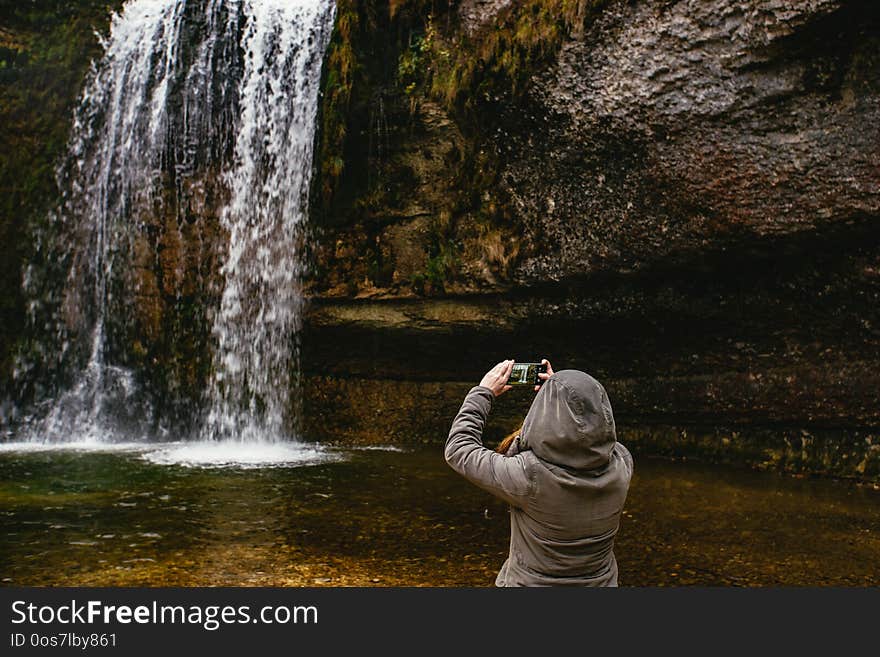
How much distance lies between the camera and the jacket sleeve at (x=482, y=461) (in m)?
2.41

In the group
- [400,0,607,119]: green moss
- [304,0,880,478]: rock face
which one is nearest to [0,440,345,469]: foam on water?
[304,0,880,478]: rock face

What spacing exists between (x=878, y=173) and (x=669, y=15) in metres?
2.45

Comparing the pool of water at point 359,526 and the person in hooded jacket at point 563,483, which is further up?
the person in hooded jacket at point 563,483

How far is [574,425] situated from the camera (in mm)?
2326

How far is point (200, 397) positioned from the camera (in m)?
10.1

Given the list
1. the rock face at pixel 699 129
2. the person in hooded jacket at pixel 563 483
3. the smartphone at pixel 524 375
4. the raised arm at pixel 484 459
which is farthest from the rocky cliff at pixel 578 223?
the person in hooded jacket at pixel 563 483

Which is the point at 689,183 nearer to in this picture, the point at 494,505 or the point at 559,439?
the point at 494,505

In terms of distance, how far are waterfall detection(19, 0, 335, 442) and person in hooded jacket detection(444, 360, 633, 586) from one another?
7.59 metres

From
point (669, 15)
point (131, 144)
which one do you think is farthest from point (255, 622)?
point (131, 144)

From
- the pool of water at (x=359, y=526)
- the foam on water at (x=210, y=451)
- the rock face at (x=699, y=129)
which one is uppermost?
the rock face at (x=699, y=129)

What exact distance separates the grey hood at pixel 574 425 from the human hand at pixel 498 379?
1.47 feet

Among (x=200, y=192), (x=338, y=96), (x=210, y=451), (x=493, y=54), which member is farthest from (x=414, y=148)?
(x=210, y=451)

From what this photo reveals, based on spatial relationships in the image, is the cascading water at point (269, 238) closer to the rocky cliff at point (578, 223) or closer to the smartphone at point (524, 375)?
the rocky cliff at point (578, 223)

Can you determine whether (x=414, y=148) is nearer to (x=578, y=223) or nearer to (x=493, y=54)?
(x=493, y=54)
